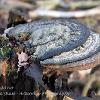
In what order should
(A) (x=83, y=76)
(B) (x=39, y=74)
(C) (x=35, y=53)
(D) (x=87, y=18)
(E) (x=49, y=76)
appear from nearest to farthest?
(B) (x=39, y=74)
(C) (x=35, y=53)
(E) (x=49, y=76)
(A) (x=83, y=76)
(D) (x=87, y=18)

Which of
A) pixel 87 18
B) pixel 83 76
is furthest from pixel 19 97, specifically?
pixel 87 18

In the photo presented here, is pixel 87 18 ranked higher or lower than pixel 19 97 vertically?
higher

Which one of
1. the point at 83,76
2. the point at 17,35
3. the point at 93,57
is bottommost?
the point at 83,76

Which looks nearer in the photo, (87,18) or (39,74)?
(39,74)

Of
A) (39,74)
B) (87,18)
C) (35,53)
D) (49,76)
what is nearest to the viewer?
(39,74)

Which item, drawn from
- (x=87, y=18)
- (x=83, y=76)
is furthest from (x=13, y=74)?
(x=87, y=18)

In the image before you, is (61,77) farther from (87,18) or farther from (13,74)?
(87,18)

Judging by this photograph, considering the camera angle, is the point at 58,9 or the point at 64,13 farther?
the point at 58,9

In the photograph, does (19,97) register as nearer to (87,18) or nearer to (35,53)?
(35,53)

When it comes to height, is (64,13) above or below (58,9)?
below
